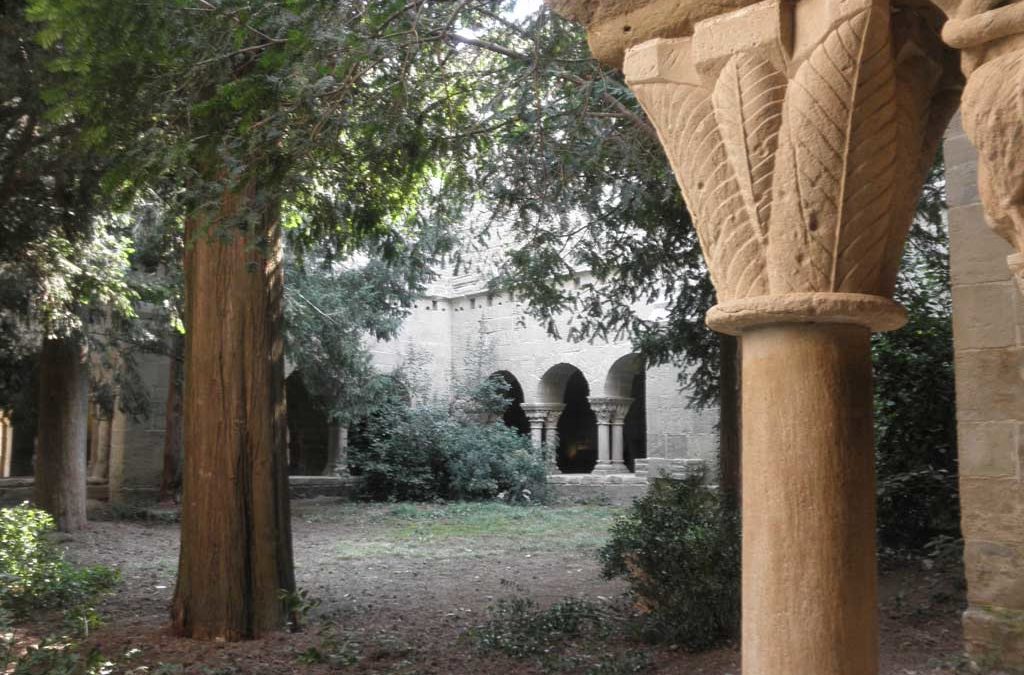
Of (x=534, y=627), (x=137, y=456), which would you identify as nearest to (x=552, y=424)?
(x=137, y=456)

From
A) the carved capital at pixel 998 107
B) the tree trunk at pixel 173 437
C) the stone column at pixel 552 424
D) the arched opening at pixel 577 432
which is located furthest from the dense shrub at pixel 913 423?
the arched opening at pixel 577 432

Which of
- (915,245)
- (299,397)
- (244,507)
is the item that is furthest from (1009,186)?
(299,397)

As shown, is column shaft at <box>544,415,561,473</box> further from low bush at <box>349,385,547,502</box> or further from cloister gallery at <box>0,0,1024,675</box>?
cloister gallery at <box>0,0,1024,675</box>

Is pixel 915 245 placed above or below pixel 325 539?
above

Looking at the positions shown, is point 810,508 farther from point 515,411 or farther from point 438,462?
point 515,411

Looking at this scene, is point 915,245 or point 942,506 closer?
point 942,506

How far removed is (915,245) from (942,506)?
98.2 inches

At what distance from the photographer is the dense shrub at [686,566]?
538 cm

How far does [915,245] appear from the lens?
8.08 m

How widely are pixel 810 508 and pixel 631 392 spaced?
1577 centimetres

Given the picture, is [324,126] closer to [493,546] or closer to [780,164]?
[780,164]

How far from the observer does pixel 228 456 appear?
5.56 meters

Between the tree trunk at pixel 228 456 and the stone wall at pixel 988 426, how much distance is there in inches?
146

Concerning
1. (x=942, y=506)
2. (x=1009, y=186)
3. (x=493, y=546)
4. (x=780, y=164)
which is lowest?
(x=493, y=546)
